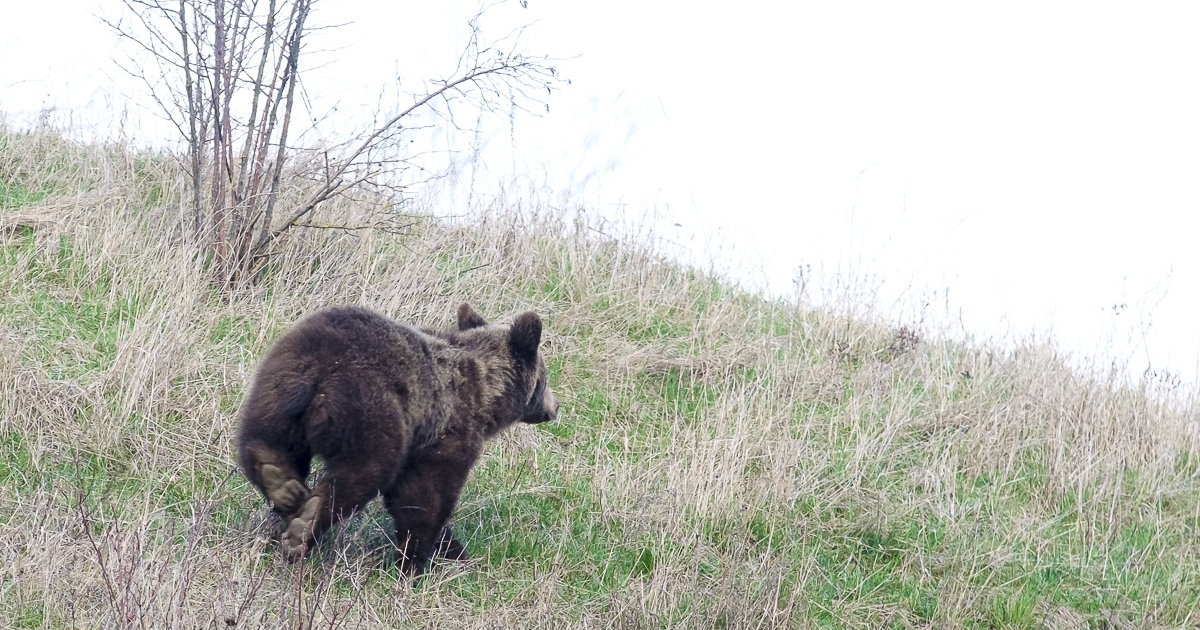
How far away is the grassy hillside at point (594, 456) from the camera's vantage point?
5.60 m

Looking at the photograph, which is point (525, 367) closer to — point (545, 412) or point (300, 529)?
point (545, 412)

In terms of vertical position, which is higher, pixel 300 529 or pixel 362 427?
pixel 362 427

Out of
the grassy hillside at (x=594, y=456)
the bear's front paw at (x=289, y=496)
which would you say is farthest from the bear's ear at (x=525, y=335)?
the bear's front paw at (x=289, y=496)

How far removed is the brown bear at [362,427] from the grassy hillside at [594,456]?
26cm

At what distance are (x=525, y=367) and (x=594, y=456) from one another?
1158 mm

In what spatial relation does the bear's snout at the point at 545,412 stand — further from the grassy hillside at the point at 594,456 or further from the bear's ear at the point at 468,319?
the bear's ear at the point at 468,319

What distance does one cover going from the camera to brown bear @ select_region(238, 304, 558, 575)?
533cm

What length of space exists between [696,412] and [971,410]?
207 centimetres

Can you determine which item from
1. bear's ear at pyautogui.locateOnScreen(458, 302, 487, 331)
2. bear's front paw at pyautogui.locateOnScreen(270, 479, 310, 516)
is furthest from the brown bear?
bear's ear at pyautogui.locateOnScreen(458, 302, 487, 331)

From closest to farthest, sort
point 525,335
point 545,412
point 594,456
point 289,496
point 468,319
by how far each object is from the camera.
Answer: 1. point 289,496
2. point 525,335
3. point 468,319
4. point 545,412
5. point 594,456

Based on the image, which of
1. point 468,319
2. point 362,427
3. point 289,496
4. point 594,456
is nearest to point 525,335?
point 468,319

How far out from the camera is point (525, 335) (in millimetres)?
6652

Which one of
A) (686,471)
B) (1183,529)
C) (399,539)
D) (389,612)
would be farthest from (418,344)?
(1183,529)

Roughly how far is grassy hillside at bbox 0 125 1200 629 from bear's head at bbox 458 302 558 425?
50cm
